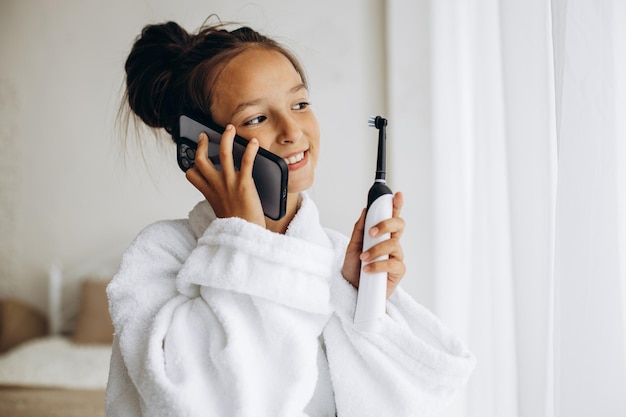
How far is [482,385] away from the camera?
93 centimetres

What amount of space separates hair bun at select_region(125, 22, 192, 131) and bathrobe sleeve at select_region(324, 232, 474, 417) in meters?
0.34

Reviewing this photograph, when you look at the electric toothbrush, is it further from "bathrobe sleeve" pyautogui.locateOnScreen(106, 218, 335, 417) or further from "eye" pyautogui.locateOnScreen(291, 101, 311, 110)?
"eye" pyautogui.locateOnScreen(291, 101, 311, 110)

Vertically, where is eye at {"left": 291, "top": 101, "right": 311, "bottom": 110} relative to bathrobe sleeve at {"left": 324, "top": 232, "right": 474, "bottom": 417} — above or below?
above

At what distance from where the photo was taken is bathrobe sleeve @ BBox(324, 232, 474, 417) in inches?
25.8

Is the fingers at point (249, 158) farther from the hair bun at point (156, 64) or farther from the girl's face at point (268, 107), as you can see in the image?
the hair bun at point (156, 64)

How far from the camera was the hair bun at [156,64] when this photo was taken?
0.79 metres

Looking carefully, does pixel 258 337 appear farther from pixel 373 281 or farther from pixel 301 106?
pixel 301 106

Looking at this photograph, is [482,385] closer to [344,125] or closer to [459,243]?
[459,243]

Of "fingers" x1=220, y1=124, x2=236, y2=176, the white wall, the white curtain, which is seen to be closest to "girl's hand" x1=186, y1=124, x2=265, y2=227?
"fingers" x1=220, y1=124, x2=236, y2=176

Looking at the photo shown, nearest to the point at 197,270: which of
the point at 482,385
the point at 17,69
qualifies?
the point at 482,385

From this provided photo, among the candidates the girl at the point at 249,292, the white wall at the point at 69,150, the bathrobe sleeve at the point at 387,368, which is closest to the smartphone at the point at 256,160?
the girl at the point at 249,292

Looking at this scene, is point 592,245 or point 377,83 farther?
point 377,83

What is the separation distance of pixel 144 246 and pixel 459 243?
69 cm

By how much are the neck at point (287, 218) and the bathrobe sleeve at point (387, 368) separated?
0.11m
